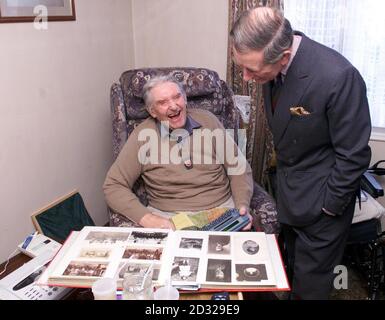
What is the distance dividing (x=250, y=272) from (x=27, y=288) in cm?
89

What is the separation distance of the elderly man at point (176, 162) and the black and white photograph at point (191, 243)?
0.57 meters

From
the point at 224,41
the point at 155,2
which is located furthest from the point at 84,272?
the point at 155,2

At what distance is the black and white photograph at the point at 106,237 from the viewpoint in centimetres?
135

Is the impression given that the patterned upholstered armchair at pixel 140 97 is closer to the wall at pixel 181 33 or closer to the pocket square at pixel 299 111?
the wall at pixel 181 33

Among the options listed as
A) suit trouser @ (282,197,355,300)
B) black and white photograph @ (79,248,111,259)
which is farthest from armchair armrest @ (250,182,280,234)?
black and white photograph @ (79,248,111,259)

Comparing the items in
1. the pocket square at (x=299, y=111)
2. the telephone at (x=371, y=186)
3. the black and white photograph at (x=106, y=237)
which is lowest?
the telephone at (x=371, y=186)

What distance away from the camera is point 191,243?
4.37ft

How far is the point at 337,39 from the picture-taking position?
233 centimetres

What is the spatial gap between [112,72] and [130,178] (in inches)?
36.5

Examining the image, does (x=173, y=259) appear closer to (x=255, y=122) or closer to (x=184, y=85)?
(x=184, y=85)

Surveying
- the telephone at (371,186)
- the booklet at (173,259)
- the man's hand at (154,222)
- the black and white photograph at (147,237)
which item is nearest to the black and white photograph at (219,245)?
the booklet at (173,259)

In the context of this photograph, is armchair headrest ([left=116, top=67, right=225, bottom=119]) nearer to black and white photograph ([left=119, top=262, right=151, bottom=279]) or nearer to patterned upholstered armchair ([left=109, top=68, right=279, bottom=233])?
patterned upholstered armchair ([left=109, top=68, right=279, bottom=233])

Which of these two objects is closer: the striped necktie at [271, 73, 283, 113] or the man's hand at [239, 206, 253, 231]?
the striped necktie at [271, 73, 283, 113]

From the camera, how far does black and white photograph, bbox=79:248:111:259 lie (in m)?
1.27
